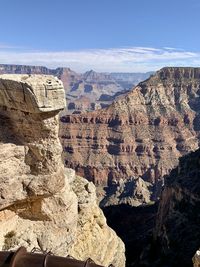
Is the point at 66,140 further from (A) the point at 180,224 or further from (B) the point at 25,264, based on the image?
(B) the point at 25,264

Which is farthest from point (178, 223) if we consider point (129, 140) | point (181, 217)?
point (129, 140)

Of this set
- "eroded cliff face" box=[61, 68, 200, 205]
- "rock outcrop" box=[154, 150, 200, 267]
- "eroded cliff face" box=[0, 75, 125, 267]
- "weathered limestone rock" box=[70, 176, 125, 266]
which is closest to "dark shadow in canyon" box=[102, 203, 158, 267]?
"rock outcrop" box=[154, 150, 200, 267]

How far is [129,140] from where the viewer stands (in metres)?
178

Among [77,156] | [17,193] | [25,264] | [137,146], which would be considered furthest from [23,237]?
[137,146]

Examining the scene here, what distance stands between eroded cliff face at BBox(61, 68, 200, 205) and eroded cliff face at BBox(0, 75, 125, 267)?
130356 mm

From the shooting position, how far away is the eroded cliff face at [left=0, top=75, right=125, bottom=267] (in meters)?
23.1

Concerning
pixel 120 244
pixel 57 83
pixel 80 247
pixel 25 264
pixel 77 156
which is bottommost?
pixel 77 156

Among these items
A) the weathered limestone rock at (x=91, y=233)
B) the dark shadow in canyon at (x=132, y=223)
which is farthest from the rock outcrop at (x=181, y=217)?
the weathered limestone rock at (x=91, y=233)

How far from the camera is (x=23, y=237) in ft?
81.0

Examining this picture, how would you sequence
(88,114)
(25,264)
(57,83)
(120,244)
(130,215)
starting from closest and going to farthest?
(25,264)
(57,83)
(120,244)
(130,215)
(88,114)

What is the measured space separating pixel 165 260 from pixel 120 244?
1507cm

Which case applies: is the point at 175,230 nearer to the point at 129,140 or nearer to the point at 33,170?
the point at 33,170

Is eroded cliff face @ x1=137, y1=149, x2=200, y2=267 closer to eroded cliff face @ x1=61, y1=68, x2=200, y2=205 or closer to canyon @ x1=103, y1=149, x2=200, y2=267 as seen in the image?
canyon @ x1=103, y1=149, x2=200, y2=267

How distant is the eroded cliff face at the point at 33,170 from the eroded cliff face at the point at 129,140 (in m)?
130
